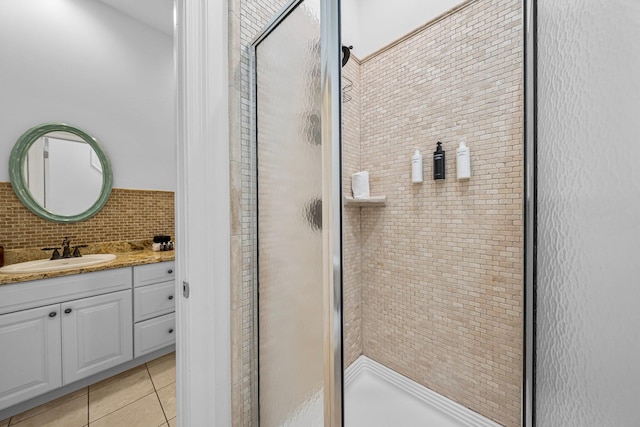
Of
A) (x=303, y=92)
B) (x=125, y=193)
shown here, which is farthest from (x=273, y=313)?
(x=125, y=193)

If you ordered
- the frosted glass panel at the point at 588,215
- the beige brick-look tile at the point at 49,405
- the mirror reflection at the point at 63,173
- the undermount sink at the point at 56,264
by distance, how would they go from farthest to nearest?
the mirror reflection at the point at 63,173
the undermount sink at the point at 56,264
the beige brick-look tile at the point at 49,405
the frosted glass panel at the point at 588,215

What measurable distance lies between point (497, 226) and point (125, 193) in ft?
8.87

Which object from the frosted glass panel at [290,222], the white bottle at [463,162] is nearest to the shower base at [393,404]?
the frosted glass panel at [290,222]

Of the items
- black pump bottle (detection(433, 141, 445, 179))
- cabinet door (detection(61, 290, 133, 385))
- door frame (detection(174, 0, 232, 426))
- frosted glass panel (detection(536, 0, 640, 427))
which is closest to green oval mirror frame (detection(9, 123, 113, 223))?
cabinet door (detection(61, 290, 133, 385))

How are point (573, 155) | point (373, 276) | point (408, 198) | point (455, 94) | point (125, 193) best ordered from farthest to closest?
point (125, 193), point (373, 276), point (408, 198), point (455, 94), point (573, 155)

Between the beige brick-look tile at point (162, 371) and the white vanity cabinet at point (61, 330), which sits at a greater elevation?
the white vanity cabinet at point (61, 330)

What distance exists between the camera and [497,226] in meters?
1.29

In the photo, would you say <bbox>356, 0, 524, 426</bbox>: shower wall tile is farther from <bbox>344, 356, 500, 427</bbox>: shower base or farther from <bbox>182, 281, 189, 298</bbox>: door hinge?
<bbox>182, 281, 189, 298</bbox>: door hinge

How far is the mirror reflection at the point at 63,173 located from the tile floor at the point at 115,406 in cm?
122

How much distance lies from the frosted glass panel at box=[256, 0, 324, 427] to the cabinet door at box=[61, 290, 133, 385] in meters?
1.34

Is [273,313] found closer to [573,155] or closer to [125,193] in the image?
[573,155]

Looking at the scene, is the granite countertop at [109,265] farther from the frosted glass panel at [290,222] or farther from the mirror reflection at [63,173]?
the frosted glass panel at [290,222]

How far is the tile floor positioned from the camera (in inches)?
53.2

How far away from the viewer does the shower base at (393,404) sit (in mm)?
1421
